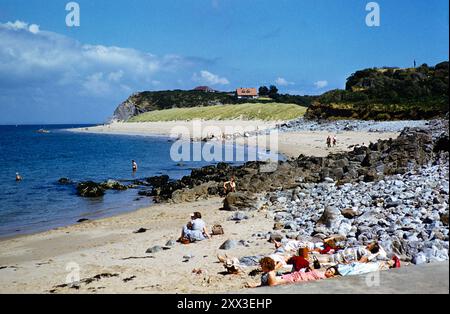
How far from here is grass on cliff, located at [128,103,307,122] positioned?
287 feet

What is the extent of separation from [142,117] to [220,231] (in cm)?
12647

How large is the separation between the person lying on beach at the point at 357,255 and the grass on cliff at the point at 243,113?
7426 cm

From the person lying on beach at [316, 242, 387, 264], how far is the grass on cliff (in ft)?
244

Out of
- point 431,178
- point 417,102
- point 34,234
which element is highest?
point 417,102

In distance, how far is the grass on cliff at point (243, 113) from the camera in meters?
87.5

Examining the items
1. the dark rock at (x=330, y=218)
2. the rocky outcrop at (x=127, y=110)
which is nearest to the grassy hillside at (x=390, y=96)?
the dark rock at (x=330, y=218)

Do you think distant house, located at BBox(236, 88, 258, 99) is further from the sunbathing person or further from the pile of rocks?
the sunbathing person

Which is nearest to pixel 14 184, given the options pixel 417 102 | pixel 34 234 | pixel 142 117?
pixel 34 234

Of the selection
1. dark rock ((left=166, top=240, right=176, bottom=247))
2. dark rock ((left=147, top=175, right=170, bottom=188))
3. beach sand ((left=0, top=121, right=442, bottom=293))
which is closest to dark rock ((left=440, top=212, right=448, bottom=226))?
beach sand ((left=0, top=121, right=442, bottom=293))

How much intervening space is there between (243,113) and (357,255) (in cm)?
8968

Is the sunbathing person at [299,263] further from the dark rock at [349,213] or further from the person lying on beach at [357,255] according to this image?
the dark rock at [349,213]

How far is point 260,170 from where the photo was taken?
24.1 m

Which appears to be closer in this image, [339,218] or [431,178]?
[339,218]
